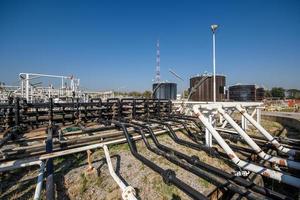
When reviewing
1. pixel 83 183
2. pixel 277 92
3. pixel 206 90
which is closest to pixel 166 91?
pixel 206 90

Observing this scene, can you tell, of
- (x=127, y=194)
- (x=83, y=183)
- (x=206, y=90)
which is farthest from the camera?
(x=206, y=90)

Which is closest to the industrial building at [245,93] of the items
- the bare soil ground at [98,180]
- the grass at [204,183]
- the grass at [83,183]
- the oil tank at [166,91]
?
the oil tank at [166,91]

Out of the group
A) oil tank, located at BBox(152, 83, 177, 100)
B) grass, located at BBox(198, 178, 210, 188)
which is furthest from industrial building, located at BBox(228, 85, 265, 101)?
grass, located at BBox(198, 178, 210, 188)

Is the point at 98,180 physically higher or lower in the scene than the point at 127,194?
lower

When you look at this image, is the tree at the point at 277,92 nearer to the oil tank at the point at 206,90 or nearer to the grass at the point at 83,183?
the oil tank at the point at 206,90

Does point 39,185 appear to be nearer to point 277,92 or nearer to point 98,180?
point 98,180

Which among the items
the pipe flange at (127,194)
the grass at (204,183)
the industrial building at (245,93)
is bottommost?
the grass at (204,183)

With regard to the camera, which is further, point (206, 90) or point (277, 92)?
point (277, 92)

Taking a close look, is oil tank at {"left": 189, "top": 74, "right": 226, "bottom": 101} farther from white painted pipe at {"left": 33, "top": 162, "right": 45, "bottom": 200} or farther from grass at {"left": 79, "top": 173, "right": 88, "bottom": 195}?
white painted pipe at {"left": 33, "top": 162, "right": 45, "bottom": 200}

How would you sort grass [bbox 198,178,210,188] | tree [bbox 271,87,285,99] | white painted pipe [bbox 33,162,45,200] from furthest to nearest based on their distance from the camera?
1. tree [bbox 271,87,285,99]
2. grass [bbox 198,178,210,188]
3. white painted pipe [bbox 33,162,45,200]

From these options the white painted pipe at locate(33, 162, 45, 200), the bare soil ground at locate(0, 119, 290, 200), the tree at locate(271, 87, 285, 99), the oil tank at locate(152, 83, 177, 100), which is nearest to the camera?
the white painted pipe at locate(33, 162, 45, 200)

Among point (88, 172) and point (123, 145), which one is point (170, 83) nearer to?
point (123, 145)

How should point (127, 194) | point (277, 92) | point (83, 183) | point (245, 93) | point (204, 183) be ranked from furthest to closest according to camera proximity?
point (277, 92) < point (245, 93) < point (204, 183) < point (83, 183) < point (127, 194)

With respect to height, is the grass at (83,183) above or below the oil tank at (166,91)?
below
